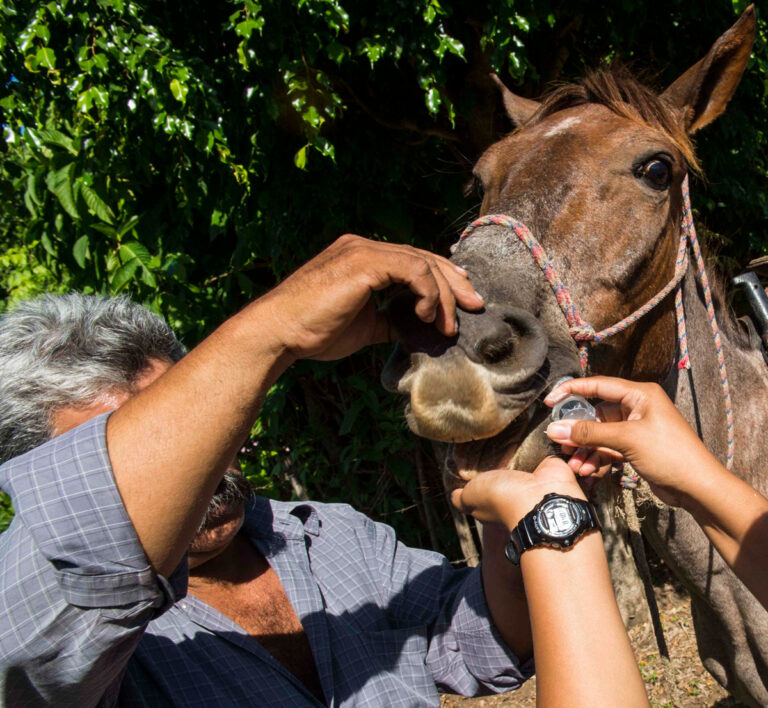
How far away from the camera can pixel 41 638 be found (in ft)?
2.90

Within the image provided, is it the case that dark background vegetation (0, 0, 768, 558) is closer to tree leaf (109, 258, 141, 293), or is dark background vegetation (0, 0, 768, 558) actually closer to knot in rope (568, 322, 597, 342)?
tree leaf (109, 258, 141, 293)

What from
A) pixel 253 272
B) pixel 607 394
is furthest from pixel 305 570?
pixel 253 272

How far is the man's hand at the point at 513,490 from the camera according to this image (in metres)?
1.17

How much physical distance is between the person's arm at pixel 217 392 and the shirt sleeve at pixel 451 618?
92cm

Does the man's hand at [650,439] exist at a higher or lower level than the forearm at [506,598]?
higher

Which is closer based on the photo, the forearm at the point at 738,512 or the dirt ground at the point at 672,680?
the forearm at the point at 738,512

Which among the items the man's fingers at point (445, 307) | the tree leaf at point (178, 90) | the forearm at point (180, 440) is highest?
the tree leaf at point (178, 90)

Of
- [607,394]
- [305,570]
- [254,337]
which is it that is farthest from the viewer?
[305,570]

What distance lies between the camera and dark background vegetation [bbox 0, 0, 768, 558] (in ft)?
8.53

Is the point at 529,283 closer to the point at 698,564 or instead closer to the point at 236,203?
the point at 698,564

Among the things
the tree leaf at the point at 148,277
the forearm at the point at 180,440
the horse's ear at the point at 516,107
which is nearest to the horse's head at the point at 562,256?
the forearm at the point at 180,440

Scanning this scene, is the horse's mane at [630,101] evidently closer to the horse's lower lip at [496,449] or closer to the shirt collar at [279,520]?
the horse's lower lip at [496,449]

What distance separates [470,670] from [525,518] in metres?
0.74

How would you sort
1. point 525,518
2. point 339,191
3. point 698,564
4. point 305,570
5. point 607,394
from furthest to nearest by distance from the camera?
point 339,191 → point 698,564 → point 305,570 → point 607,394 → point 525,518
